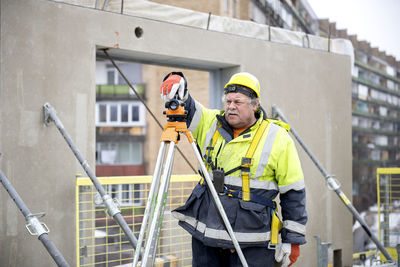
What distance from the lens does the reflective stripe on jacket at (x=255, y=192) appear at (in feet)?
9.59

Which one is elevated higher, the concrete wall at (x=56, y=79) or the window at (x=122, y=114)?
the window at (x=122, y=114)

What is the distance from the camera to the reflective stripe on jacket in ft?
9.59

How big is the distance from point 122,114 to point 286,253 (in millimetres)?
30776

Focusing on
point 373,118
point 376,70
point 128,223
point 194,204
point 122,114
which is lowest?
point 128,223

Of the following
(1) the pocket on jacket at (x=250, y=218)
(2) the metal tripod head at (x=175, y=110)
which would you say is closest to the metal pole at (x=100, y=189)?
(1) the pocket on jacket at (x=250, y=218)

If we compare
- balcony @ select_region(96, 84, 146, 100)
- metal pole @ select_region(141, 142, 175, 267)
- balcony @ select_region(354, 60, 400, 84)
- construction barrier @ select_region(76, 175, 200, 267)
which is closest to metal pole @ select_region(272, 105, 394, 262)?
construction barrier @ select_region(76, 175, 200, 267)

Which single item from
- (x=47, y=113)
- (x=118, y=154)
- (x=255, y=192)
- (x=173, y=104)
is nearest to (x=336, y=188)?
(x=255, y=192)

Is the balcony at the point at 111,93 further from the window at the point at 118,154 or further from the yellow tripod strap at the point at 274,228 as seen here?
the yellow tripod strap at the point at 274,228

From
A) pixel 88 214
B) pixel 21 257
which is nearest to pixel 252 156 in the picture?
pixel 88 214

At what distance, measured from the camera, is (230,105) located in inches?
121

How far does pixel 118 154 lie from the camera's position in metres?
33.9

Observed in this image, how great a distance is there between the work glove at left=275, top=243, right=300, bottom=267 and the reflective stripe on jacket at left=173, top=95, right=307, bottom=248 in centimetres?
5

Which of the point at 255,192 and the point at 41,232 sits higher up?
the point at 255,192

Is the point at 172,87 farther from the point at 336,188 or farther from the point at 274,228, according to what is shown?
the point at 336,188
